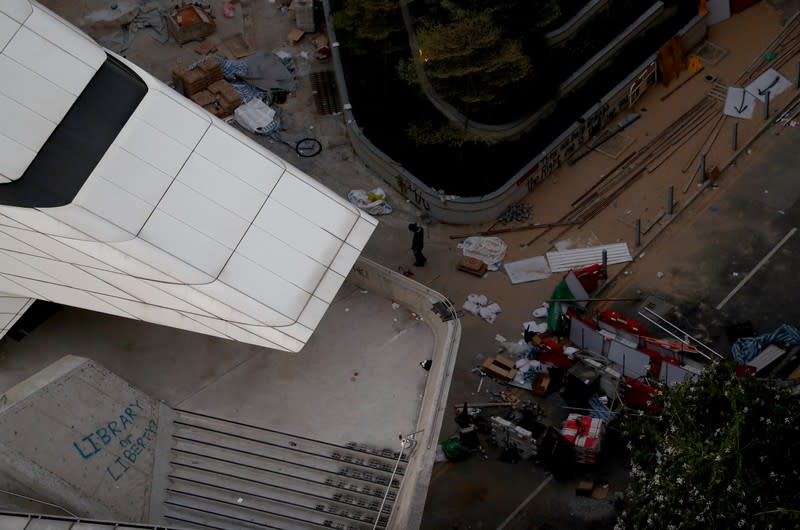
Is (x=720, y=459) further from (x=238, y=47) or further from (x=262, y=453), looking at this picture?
(x=238, y=47)

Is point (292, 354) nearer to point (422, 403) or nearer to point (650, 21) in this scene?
point (422, 403)

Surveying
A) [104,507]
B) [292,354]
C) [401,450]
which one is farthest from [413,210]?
[104,507]

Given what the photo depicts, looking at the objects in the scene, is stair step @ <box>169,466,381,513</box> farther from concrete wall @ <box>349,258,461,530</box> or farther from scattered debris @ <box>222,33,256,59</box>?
scattered debris @ <box>222,33,256,59</box>

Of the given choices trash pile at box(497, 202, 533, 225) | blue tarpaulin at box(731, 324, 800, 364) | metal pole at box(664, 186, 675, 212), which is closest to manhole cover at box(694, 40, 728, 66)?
metal pole at box(664, 186, 675, 212)

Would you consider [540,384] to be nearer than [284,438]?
No

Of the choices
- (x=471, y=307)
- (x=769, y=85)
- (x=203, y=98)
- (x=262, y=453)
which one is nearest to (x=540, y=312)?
(x=471, y=307)

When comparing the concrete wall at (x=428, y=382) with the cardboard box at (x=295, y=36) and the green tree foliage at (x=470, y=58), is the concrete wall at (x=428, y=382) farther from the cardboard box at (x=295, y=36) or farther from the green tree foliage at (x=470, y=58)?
the cardboard box at (x=295, y=36)

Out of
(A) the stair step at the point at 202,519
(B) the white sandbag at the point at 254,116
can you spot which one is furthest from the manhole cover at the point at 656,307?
(B) the white sandbag at the point at 254,116
